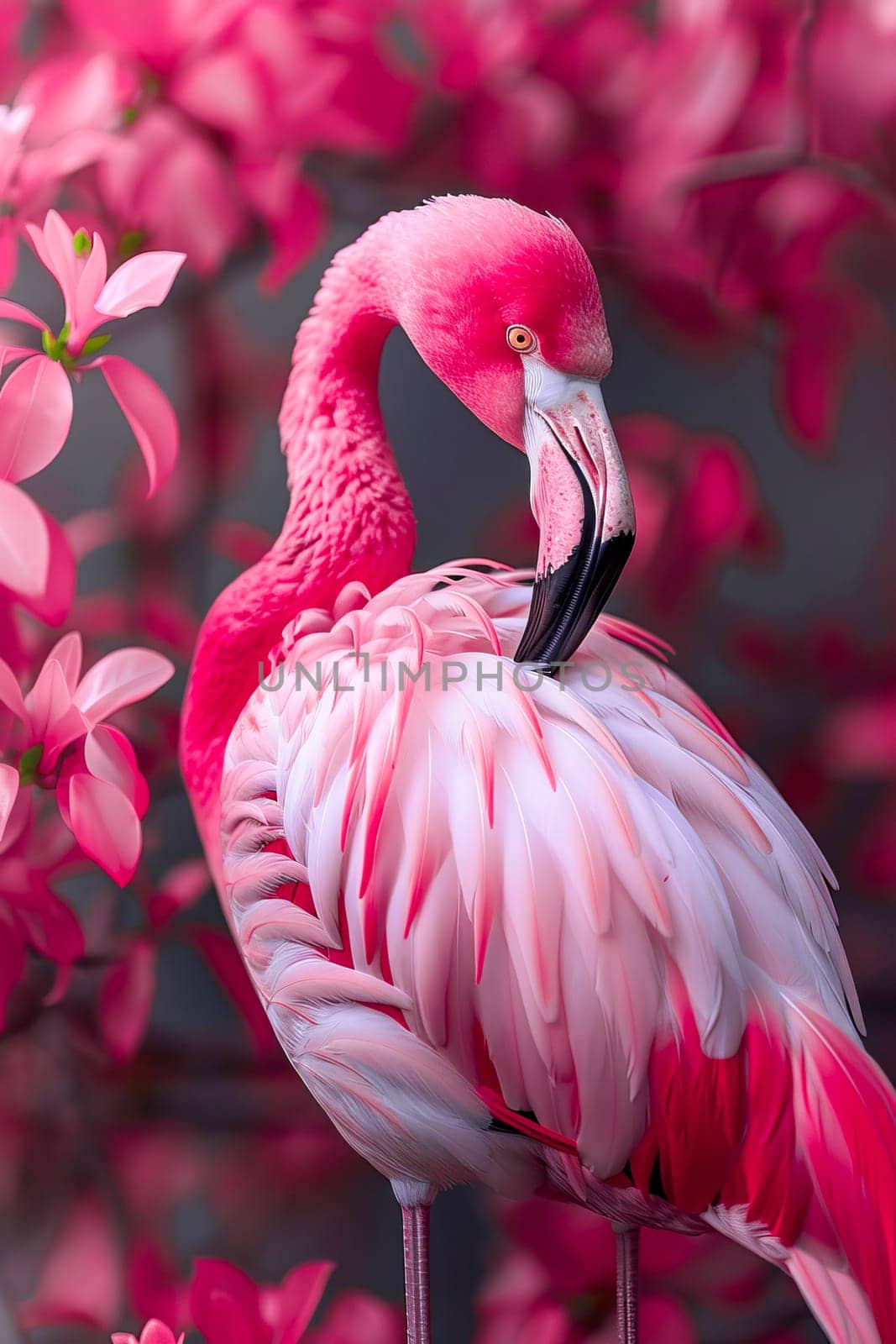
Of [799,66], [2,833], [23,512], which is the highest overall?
[799,66]

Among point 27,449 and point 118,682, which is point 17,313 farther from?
point 118,682

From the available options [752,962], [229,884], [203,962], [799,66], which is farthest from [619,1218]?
[799,66]

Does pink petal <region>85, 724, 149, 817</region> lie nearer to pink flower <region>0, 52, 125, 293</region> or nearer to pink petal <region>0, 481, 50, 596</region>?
pink petal <region>0, 481, 50, 596</region>

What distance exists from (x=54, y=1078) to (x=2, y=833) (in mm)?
256

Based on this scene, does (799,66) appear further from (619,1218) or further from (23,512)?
(619,1218)

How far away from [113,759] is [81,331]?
0.37m

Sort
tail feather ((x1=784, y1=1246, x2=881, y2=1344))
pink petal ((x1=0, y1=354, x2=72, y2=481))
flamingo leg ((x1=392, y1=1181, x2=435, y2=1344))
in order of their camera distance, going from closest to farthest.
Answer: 1. tail feather ((x1=784, y1=1246, x2=881, y2=1344))
2. flamingo leg ((x1=392, y1=1181, x2=435, y2=1344))
3. pink petal ((x1=0, y1=354, x2=72, y2=481))

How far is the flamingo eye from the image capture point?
70cm

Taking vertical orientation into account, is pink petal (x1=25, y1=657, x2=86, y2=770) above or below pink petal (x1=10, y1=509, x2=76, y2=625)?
below

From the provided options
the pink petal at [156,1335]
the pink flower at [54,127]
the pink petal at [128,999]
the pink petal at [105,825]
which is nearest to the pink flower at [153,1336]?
the pink petal at [156,1335]

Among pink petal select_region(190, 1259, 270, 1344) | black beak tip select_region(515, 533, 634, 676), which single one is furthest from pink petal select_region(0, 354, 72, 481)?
pink petal select_region(190, 1259, 270, 1344)

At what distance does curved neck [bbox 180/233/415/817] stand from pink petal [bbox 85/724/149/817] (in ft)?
0.46

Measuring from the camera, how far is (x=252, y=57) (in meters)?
0.94

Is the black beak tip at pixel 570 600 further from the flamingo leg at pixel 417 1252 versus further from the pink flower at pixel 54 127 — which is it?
the pink flower at pixel 54 127
